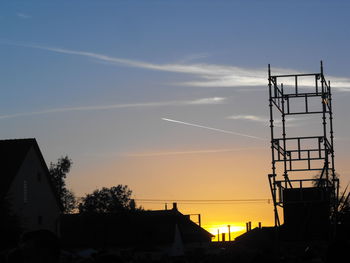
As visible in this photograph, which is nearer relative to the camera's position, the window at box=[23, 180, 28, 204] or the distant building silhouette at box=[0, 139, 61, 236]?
the distant building silhouette at box=[0, 139, 61, 236]

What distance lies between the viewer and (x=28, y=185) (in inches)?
2014

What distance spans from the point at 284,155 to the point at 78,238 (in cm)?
4495

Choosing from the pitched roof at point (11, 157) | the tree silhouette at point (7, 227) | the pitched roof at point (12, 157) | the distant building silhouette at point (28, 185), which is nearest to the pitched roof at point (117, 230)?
the distant building silhouette at point (28, 185)

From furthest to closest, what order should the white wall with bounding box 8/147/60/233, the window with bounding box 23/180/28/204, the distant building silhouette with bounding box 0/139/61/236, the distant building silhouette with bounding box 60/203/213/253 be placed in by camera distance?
the distant building silhouette with bounding box 60/203/213/253, the window with bounding box 23/180/28/204, the white wall with bounding box 8/147/60/233, the distant building silhouette with bounding box 0/139/61/236

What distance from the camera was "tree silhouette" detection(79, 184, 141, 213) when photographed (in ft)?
269

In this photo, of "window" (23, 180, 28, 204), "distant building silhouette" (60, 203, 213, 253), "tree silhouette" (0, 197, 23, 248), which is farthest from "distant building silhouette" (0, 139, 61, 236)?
"distant building silhouette" (60, 203, 213, 253)

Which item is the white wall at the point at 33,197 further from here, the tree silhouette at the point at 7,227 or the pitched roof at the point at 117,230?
the pitched roof at the point at 117,230

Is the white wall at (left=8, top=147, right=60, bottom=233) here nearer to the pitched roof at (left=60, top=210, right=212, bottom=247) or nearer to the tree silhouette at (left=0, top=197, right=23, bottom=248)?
the tree silhouette at (left=0, top=197, right=23, bottom=248)

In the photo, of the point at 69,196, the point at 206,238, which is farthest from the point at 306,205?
the point at 69,196

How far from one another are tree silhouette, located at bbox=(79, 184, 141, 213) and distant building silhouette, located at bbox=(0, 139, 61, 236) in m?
26.2

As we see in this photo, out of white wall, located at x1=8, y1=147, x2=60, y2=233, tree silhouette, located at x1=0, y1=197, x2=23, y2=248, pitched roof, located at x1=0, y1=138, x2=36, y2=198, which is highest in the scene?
pitched roof, located at x1=0, y1=138, x2=36, y2=198

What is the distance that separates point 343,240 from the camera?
21.9 ft

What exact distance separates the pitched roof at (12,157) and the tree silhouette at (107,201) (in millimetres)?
28102

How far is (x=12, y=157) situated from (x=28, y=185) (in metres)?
2.10
